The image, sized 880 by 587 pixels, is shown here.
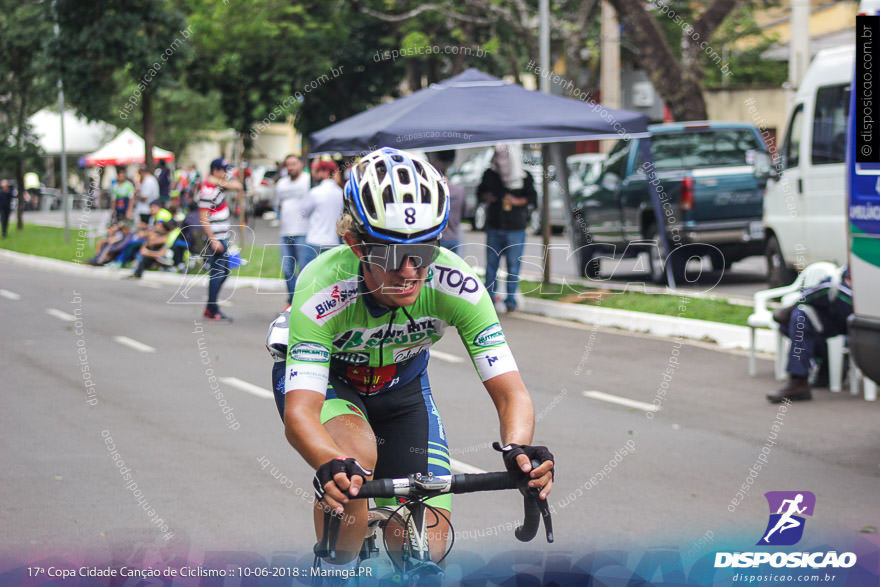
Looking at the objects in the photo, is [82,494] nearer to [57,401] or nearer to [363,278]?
[57,401]

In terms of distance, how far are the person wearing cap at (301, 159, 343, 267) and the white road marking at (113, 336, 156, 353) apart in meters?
2.00

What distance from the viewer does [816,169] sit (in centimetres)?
1223

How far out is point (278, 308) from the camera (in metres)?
15.7

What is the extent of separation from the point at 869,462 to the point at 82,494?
4.71 metres

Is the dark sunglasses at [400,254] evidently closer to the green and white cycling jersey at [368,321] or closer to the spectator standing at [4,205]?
the green and white cycling jersey at [368,321]

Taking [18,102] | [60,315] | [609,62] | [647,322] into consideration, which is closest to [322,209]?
[647,322]

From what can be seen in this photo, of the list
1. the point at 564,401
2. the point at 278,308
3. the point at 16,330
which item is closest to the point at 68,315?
the point at 16,330

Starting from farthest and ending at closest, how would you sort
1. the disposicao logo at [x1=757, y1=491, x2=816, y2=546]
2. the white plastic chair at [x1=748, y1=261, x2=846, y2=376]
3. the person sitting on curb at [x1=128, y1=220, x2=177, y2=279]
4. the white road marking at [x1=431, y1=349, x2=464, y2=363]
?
the person sitting on curb at [x1=128, y1=220, x2=177, y2=279] < the white road marking at [x1=431, y1=349, x2=464, y2=363] < the white plastic chair at [x1=748, y1=261, x2=846, y2=376] < the disposicao logo at [x1=757, y1=491, x2=816, y2=546]

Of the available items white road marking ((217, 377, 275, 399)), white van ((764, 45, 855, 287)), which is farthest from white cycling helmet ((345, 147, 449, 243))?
white van ((764, 45, 855, 287))

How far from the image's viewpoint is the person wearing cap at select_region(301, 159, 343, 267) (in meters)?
12.5

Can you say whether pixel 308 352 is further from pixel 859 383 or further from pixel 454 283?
pixel 859 383

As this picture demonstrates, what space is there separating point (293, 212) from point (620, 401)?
5.50m

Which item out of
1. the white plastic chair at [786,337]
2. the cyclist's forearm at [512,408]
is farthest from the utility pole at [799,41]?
the cyclist's forearm at [512,408]

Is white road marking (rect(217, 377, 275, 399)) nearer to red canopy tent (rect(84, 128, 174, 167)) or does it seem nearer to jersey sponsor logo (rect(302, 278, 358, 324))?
jersey sponsor logo (rect(302, 278, 358, 324))
